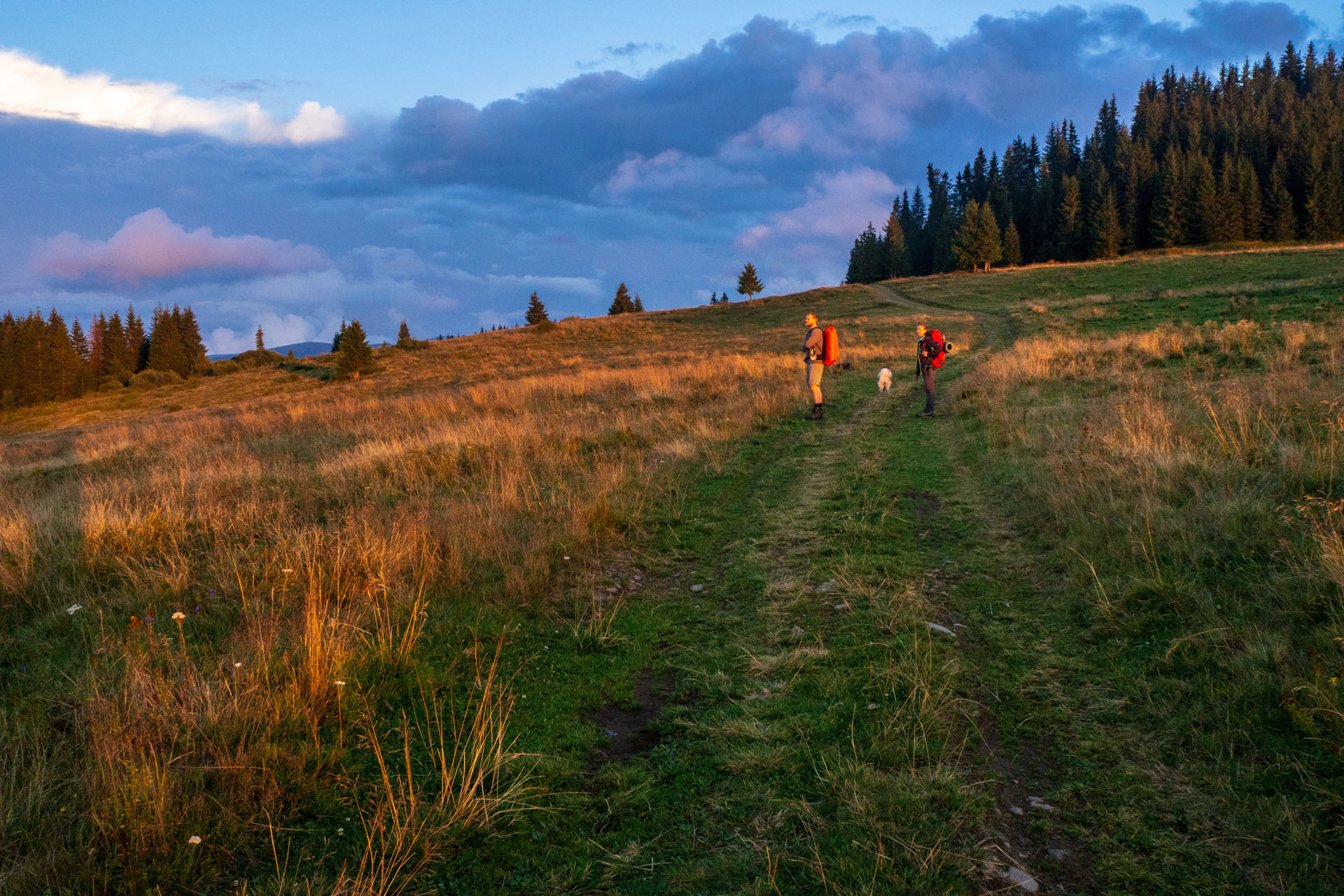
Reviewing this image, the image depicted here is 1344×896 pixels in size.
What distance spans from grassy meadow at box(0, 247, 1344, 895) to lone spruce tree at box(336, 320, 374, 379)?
1678 inches

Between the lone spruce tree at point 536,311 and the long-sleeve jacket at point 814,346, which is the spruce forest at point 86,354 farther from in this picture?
the long-sleeve jacket at point 814,346

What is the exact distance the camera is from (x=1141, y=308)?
2945 cm

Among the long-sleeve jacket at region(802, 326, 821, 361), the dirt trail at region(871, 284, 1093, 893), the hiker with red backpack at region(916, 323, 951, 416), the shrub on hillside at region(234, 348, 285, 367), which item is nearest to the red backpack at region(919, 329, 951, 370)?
the hiker with red backpack at region(916, 323, 951, 416)

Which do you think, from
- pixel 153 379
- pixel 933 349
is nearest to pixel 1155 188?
pixel 933 349

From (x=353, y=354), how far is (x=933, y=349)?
156 feet

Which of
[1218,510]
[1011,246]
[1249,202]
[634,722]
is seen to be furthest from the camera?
[1011,246]

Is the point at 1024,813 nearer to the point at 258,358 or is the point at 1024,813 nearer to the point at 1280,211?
the point at 258,358

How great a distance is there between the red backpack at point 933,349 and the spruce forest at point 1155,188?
263 ft

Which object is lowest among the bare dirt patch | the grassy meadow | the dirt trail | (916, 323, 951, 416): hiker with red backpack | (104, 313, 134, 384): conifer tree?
the dirt trail

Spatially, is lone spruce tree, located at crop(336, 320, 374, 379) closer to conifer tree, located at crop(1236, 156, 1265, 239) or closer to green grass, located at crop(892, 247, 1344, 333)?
green grass, located at crop(892, 247, 1344, 333)

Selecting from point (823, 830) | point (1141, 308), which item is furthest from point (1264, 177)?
point (823, 830)

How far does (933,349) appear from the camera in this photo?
1420 cm

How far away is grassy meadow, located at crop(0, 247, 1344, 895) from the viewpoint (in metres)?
2.74

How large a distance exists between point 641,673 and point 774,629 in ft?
3.47
